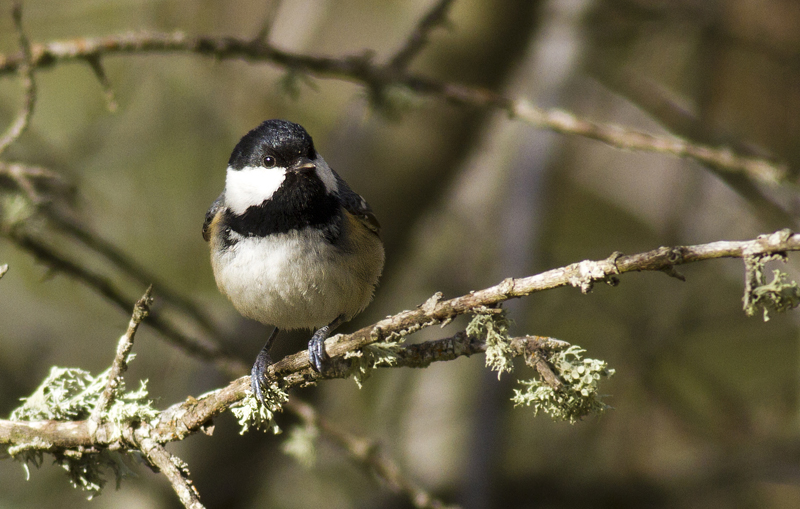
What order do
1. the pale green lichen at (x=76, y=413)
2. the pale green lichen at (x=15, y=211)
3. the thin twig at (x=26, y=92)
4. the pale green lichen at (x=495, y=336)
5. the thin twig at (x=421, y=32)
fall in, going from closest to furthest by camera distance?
the pale green lichen at (x=495, y=336)
the pale green lichen at (x=76, y=413)
the thin twig at (x=26, y=92)
the pale green lichen at (x=15, y=211)
the thin twig at (x=421, y=32)

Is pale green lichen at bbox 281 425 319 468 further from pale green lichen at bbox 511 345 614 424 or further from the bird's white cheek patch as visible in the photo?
pale green lichen at bbox 511 345 614 424

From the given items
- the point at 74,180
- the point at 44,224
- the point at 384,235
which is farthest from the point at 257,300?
the point at 74,180

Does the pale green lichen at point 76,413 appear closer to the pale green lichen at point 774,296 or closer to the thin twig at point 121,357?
the thin twig at point 121,357

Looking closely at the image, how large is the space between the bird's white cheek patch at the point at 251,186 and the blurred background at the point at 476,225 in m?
0.83

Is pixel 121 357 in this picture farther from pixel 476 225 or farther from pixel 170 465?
pixel 476 225

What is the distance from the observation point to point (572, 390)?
54.6 inches

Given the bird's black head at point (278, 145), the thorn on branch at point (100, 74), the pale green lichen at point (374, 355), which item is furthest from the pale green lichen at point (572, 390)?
the thorn on branch at point (100, 74)

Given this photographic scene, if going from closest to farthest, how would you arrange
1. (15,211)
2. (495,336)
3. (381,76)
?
(495,336)
(15,211)
(381,76)

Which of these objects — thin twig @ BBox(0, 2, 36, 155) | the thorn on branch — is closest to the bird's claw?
thin twig @ BBox(0, 2, 36, 155)

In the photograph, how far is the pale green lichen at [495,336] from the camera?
1.34 meters

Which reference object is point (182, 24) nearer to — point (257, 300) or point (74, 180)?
point (74, 180)

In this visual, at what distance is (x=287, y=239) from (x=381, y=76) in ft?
3.10

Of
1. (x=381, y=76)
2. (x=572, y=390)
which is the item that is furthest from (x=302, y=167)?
(x=572, y=390)

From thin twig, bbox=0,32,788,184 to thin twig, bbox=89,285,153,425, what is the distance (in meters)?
1.57
